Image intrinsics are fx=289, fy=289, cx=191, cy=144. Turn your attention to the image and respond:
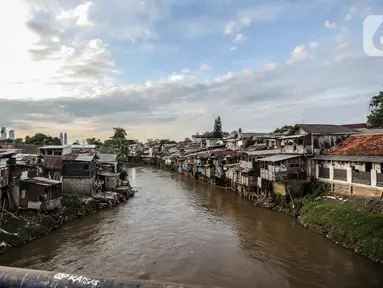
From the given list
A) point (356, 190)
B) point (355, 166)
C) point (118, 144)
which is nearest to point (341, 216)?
point (356, 190)

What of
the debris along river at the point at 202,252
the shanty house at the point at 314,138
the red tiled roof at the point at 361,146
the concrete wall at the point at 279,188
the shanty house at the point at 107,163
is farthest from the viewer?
the shanty house at the point at 107,163

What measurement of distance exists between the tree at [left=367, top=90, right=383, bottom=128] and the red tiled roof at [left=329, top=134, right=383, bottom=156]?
15.9 meters

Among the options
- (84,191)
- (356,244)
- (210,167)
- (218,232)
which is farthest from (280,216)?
(210,167)

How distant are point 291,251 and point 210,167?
32475mm

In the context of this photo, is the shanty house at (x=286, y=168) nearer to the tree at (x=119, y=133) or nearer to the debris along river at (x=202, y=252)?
the debris along river at (x=202, y=252)

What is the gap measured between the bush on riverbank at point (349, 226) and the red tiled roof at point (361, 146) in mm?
5804

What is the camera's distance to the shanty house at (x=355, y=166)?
73.1 ft

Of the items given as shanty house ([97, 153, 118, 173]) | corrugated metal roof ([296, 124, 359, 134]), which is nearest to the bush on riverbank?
corrugated metal roof ([296, 124, 359, 134])

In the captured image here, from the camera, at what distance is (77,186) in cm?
3148

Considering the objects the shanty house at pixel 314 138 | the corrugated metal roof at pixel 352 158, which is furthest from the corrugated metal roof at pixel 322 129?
the corrugated metal roof at pixel 352 158

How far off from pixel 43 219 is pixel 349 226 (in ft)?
73.6

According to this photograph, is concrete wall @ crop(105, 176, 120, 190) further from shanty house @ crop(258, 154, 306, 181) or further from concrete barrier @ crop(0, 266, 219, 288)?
concrete barrier @ crop(0, 266, 219, 288)

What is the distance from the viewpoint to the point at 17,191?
22891 mm

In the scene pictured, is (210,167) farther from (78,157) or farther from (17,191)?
(17,191)
